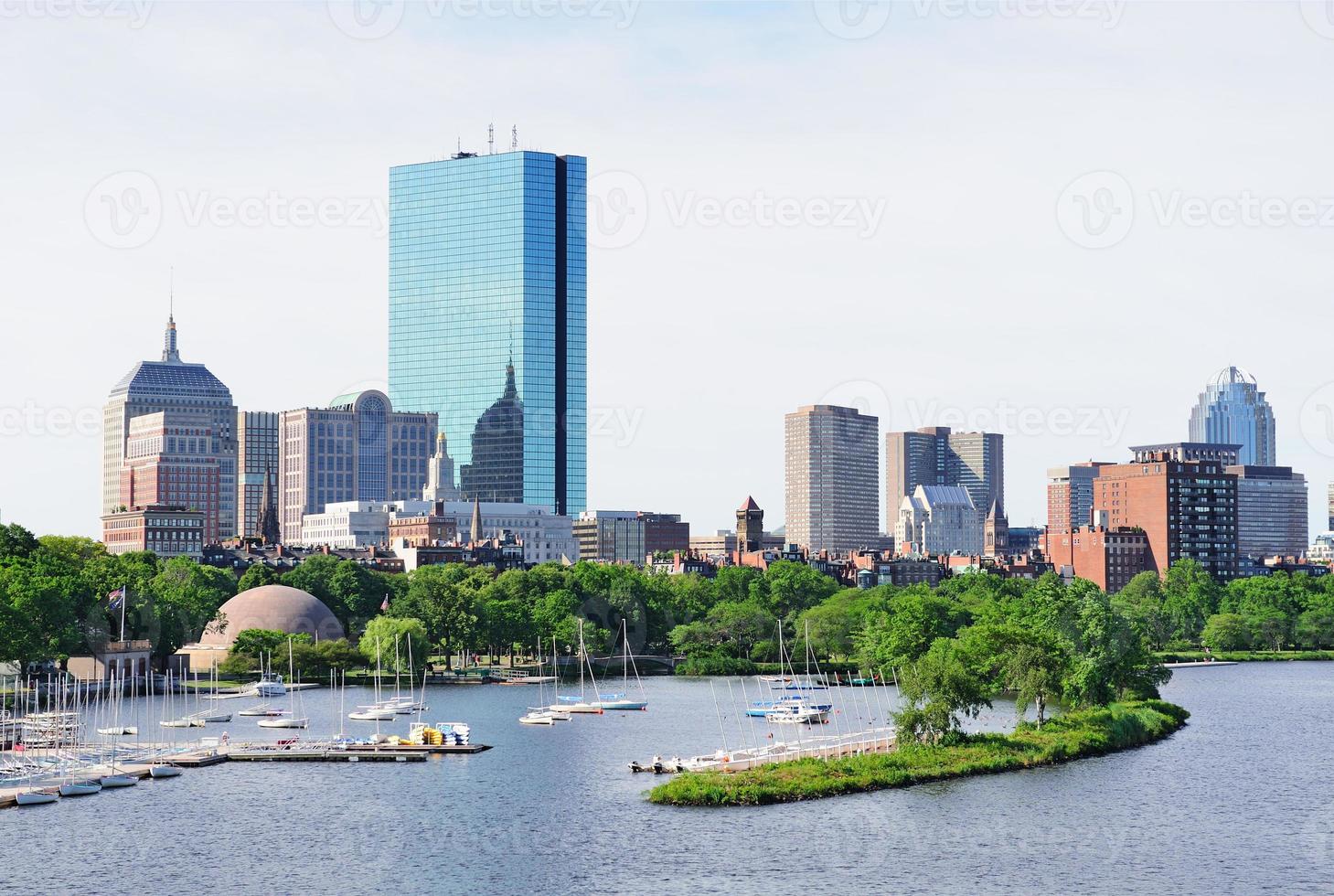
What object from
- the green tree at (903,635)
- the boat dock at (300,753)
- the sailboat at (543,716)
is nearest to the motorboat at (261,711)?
the sailboat at (543,716)

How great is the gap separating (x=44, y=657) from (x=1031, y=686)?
79098 mm

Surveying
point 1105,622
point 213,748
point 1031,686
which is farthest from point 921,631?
point 213,748

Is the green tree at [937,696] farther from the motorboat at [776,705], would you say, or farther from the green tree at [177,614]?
the green tree at [177,614]

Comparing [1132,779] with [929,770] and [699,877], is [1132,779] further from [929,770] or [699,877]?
[699,877]

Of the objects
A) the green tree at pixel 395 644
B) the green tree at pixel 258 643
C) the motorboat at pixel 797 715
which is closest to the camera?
the motorboat at pixel 797 715

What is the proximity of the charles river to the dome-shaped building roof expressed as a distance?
78943 millimetres

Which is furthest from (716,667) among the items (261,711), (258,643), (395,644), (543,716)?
(261,711)

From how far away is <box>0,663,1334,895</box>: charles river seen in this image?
253ft

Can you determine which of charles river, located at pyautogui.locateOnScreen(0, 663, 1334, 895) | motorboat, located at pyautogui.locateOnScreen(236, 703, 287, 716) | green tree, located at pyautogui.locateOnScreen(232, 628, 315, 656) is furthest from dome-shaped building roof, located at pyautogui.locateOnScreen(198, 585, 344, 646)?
charles river, located at pyautogui.locateOnScreen(0, 663, 1334, 895)

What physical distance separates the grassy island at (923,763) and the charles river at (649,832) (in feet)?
5.24

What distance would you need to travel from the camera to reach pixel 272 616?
631 feet

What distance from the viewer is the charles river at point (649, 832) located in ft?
253

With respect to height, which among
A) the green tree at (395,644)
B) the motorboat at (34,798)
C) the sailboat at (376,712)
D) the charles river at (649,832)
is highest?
the green tree at (395,644)

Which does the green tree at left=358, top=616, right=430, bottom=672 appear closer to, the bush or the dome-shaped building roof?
the dome-shaped building roof
